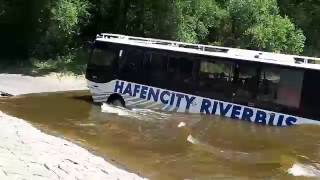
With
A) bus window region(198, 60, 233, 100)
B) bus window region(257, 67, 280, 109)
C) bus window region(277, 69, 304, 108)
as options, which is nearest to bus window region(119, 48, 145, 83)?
bus window region(198, 60, 233, 100)

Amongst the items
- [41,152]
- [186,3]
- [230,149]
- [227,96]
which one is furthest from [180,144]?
[186,3]

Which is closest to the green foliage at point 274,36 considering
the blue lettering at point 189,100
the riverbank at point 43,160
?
the blue lettering at point 189,100

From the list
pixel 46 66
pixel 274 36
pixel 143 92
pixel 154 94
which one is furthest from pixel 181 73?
pixel 274 36

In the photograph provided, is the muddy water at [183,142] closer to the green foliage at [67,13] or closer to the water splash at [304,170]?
the water splash at [304,170]

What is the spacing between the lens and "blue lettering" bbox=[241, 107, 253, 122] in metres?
16.0

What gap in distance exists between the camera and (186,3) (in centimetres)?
2781

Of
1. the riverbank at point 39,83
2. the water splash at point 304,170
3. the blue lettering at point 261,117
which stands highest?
the blue lettering at point 261,117

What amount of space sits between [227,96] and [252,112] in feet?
3.02

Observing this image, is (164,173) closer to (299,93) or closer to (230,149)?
(230,149)

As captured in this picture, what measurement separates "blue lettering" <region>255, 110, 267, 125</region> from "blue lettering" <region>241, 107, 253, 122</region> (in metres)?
0.21

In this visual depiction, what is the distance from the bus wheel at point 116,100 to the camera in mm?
19231

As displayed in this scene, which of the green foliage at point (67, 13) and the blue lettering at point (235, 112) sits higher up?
the green foliage at point (67, 13)

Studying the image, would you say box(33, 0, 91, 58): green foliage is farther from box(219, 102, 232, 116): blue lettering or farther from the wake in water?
box(219, 102, 232, 116): blue lettering

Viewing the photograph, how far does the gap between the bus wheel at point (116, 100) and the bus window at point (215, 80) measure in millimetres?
3185
